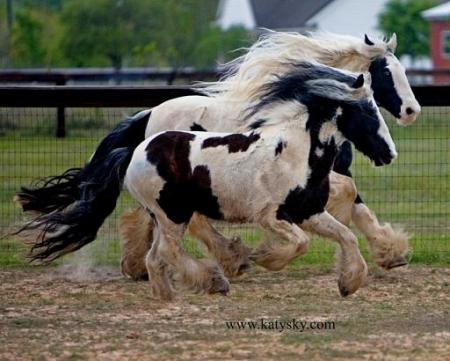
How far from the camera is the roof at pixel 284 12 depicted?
47844 mm

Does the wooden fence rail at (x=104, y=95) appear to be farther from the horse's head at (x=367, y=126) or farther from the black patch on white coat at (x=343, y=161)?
the horse's head at (x=367, y=126)

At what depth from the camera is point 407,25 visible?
46781mm

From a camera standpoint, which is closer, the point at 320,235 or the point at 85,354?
the point at 85,354

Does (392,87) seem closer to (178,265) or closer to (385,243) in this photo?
(385,243)

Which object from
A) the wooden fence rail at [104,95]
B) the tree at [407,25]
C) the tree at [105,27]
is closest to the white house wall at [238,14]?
the tree at [407,25]

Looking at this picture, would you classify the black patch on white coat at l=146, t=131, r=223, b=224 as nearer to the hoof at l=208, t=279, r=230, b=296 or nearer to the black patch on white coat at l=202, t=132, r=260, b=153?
the black patch on white coat at l=202, t=132, r=260, b=153

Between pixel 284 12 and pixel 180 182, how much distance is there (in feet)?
138

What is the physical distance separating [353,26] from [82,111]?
34695 mm

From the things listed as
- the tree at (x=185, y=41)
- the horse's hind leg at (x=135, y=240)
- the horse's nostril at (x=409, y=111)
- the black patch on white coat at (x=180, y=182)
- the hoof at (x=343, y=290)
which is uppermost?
the horse's nostril at (x=409, y=111)

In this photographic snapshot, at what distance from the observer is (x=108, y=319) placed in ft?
25.7

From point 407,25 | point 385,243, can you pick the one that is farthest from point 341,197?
point 407,25

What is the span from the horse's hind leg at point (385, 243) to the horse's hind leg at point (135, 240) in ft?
5.17

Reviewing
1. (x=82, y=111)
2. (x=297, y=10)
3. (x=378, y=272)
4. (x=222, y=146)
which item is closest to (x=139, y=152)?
(x=222, y=146)

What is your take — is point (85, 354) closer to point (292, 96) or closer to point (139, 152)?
point (139, 152)
